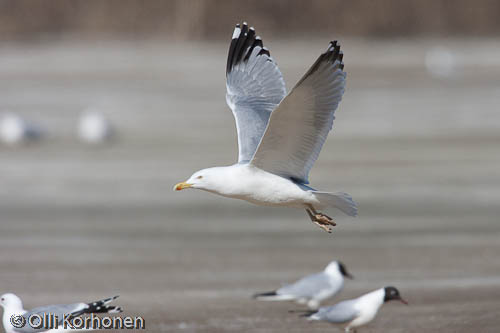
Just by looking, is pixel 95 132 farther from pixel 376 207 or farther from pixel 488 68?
pixel 488 68

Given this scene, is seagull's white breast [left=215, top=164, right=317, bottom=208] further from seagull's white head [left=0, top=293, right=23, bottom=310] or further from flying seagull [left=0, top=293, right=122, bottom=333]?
seagull's white head [left=0, top=293, right=23, bottom=310]

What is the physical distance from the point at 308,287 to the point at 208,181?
1.21m

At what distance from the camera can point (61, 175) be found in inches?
533

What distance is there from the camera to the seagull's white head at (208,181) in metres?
6.53

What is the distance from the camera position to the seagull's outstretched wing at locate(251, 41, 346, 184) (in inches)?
239

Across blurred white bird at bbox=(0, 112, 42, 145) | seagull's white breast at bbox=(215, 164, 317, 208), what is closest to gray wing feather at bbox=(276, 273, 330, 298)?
seagull's white breast at bbox=(215, 164, 317, 208)

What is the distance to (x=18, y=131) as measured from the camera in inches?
623

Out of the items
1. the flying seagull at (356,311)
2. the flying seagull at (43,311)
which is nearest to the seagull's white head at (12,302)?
the flying seagull at (43,311)

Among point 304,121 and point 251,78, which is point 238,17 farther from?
point 304,121

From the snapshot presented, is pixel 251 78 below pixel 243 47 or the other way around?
below

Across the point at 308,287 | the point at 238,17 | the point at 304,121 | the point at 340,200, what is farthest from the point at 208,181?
the point at 238,17

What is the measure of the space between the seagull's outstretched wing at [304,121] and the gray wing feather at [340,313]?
34.7 inches

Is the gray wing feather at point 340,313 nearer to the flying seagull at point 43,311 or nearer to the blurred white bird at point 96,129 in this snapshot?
the flying seagull at point 43,311

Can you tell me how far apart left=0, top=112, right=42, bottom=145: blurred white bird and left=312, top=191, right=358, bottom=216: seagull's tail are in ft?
33.3
